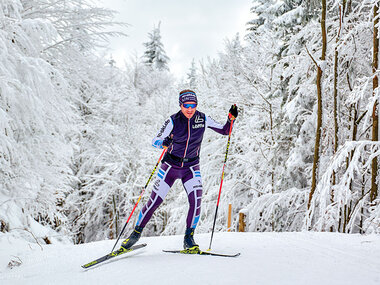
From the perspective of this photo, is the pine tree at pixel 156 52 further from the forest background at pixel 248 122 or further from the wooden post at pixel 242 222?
the wooden post at pixel 242 222

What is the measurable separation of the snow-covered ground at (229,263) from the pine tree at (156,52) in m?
32.2

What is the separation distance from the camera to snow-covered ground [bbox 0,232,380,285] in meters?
2.54

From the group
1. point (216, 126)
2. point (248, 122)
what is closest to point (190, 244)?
point (216, 126)

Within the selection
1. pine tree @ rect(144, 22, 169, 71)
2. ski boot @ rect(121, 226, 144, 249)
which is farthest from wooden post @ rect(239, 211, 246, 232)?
pine tree @ rect(144, 22, 169, 71)

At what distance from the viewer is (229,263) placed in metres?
2.96

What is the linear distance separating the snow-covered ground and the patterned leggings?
1.56 ft

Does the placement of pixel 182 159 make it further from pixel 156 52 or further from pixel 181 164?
pixel 156 52

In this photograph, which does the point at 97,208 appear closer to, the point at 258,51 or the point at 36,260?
the point at 258,51

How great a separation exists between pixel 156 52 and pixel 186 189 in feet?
109

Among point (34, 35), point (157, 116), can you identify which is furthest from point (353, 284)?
point (157, 116)

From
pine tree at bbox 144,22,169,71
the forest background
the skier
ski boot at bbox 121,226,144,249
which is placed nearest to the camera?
ski boot at bbox 121,226,144,249

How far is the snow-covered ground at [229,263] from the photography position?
2537 millimetres

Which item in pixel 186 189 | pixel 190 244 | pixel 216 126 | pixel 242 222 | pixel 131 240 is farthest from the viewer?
pixel 242 222

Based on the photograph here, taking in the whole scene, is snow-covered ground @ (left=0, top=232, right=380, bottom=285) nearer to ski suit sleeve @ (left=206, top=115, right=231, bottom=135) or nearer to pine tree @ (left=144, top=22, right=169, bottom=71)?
Result: ski suit sleeve @ (left=206, top=115, right=231, bottom=135)
